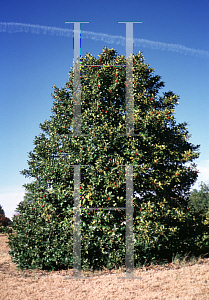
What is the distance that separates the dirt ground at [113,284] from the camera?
675 centimetres

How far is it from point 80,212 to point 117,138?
2.97 m

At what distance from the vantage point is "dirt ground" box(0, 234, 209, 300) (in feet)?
22.1

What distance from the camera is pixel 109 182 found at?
8477mm

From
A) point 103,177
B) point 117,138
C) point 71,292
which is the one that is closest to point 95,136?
point 117,138

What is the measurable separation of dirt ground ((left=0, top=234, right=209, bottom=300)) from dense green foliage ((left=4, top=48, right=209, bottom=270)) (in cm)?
51

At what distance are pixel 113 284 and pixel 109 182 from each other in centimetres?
311

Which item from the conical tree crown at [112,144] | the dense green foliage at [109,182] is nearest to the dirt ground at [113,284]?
the dense green foliage at [109,182]

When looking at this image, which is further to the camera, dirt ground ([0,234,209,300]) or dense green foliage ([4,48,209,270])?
dense green foliage ([4,48,209,270])

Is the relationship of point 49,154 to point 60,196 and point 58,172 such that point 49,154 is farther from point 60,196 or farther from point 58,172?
point 60,196

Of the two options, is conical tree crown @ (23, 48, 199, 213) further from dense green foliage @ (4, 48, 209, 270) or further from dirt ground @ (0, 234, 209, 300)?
dirt ground @ (0, 234, 209, 300)

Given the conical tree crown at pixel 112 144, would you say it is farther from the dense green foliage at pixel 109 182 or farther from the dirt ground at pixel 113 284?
the dirt ground at pixel 113 284

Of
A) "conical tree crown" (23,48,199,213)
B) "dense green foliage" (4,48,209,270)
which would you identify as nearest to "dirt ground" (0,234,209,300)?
"dense green foliage" (4,48,209,270)

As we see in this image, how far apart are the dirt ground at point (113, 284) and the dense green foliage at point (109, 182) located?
0.51 metres

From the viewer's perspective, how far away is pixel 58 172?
29.9 feet
